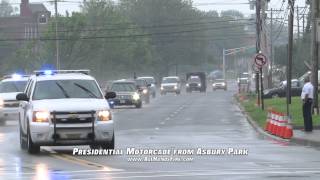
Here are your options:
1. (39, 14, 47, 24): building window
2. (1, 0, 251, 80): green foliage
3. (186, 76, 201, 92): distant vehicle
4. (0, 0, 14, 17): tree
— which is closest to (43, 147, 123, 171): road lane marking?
(1, 0, 251, 80): green foliage

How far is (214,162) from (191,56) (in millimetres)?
125701

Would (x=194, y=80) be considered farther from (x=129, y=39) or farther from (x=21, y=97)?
(x=21, y=97)

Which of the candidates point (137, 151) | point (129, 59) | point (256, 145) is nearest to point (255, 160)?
point (137, 151)

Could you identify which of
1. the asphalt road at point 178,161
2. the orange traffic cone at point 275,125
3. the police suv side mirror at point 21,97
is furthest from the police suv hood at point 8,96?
the police suv side mirror at point 21,97

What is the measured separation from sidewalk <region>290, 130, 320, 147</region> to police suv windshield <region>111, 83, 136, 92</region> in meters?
24.3

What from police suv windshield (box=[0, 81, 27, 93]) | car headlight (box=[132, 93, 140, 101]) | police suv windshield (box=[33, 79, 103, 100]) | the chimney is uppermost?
the chimney

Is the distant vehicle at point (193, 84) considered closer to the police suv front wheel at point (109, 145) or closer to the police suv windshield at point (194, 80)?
the police suv windshield at point (194, 80)

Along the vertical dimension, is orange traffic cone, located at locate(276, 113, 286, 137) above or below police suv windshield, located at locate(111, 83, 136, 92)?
above

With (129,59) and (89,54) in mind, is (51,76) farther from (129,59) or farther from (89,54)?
(129,59)

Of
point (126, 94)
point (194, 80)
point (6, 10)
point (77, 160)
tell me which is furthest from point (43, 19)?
point (77, 160)

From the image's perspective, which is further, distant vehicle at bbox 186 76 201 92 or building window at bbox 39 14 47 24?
building window at bbox 39 14 47 24

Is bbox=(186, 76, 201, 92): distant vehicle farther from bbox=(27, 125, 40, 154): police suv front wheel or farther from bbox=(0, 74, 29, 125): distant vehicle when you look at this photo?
bbox=(27, 125, 40, 154): police suv front wheel

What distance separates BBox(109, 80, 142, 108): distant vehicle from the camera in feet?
165

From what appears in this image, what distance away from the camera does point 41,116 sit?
733 inches
